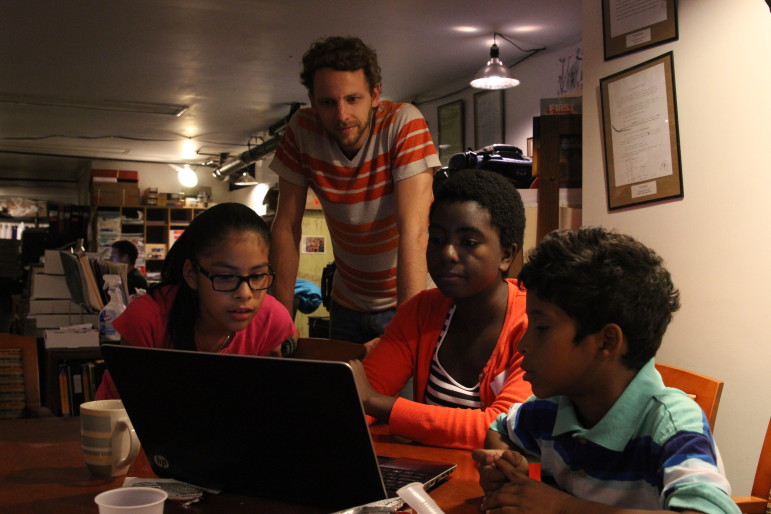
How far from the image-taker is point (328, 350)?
5.72ft

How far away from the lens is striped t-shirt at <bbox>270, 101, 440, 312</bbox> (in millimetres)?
2029

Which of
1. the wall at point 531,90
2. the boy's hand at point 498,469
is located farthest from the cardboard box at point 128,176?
the boy's hand at point 498,469

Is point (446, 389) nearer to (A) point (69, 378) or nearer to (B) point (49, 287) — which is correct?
(A) point (69, 378)

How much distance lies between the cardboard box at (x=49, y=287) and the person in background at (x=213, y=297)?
273 cm

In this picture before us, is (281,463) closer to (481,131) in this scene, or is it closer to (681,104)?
(681,104)

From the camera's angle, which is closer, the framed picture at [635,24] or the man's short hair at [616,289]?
the man's short hair at [616,289]

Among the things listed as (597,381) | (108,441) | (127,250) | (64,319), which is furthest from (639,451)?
A: (127,250)

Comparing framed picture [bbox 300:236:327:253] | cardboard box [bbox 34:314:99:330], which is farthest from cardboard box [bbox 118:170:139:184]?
cardboard box [bbox 34:314:99:330]

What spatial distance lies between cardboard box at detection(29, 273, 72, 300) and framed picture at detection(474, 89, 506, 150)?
362 centimetres

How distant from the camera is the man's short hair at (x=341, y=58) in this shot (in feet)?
6.27

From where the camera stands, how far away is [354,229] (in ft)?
7.00

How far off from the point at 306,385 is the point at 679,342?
202 cm

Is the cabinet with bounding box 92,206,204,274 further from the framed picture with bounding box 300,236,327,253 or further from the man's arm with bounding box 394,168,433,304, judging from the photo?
the man's arm with bounding box 394,168,433,304

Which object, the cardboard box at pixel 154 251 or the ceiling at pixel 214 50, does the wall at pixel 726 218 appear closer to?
the ceiling at pixel 214 50
